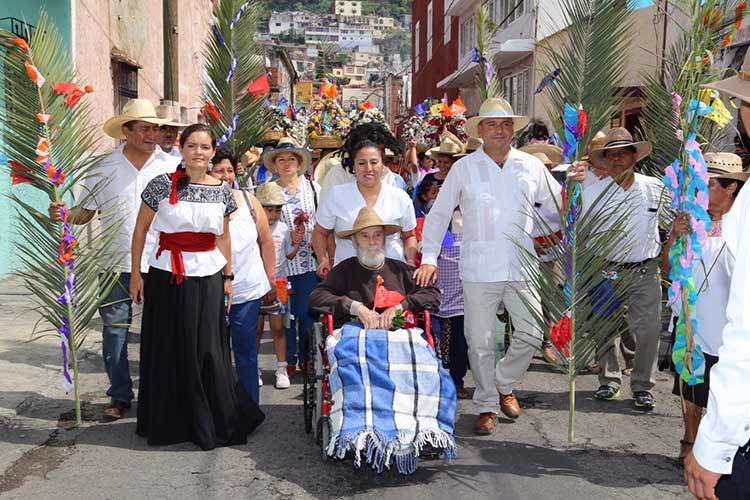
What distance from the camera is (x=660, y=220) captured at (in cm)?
659

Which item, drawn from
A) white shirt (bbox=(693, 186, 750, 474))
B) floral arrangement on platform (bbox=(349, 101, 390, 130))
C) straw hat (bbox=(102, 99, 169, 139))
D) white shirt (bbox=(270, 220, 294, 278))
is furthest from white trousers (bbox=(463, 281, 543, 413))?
floral arrangement on platform (bbox=(349, 101, 390, 130))

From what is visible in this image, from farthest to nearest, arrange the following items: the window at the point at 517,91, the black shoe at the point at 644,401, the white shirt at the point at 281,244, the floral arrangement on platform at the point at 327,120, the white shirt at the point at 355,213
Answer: the window at the point at 517,91 < the floral arrangement on platform at the point at 327,120 < the white shirt at the point at 281,244 < the black shoe at the point at 644,401 < the white shirt at the point at 355,213

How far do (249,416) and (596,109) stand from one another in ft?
10.0

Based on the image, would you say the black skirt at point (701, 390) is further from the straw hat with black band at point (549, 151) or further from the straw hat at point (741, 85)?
the straw hat with black band at point (549, 151)

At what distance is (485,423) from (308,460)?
130 cm

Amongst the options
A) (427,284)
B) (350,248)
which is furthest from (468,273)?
(350,248)

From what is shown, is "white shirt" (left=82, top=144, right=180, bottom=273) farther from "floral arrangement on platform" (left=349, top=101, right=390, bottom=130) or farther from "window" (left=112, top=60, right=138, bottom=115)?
"window" (left=112, top=60, right=138, bottom=115)

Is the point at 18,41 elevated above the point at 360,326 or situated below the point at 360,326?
above

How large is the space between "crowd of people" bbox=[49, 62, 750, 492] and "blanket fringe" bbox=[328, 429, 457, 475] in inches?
30.6

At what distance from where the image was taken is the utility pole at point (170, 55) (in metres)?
9.62

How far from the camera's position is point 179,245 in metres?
5.37

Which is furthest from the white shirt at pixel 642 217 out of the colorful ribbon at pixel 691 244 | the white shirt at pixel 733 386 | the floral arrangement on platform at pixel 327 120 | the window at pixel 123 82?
the window at pixel 123 82

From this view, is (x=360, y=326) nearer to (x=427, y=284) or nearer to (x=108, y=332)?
(x=427, y=284)

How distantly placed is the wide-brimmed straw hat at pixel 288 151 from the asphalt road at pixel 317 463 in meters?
2.37
